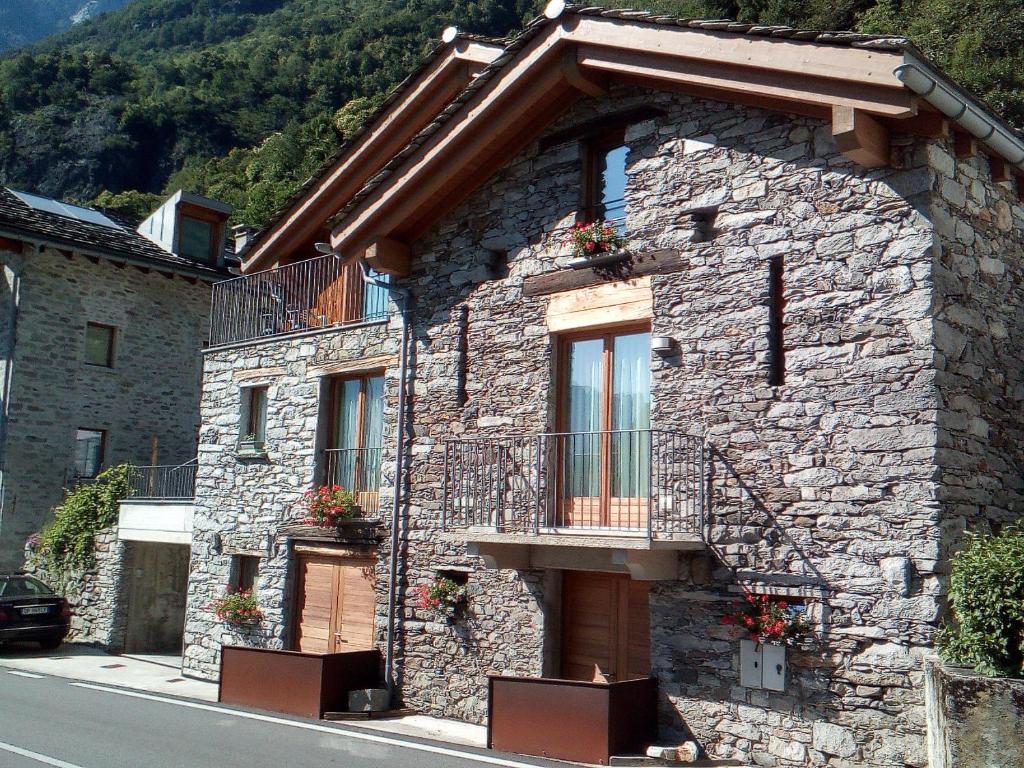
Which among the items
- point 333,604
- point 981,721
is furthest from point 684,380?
point 333,604

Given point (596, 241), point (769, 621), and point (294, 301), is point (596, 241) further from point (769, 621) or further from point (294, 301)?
point (294, 301)

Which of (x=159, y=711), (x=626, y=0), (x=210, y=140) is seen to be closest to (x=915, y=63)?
(x=159, y=711)

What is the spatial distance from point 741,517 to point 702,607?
93 centimetres

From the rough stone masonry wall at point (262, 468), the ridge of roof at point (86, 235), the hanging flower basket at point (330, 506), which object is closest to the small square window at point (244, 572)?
the rough stone masonry wall at point (262, 468)

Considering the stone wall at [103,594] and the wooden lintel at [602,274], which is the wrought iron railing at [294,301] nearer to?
the wooden lintel at [602,274]

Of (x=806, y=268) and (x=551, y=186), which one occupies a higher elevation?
(x=551, y=186)

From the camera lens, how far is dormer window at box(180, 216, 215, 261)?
23.1 meters

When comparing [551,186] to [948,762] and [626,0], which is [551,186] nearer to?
[948,762]

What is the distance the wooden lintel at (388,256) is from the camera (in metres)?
12.1

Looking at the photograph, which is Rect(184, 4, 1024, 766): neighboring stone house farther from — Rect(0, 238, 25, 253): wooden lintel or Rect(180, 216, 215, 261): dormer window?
Rect(180, 216, 215, 261): dormer window

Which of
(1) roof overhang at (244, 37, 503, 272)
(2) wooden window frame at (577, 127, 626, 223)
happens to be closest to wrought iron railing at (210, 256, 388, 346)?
(1) roof overhang at (244, 37, 503, 272)

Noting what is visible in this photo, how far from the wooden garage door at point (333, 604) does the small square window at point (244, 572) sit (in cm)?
A: 123

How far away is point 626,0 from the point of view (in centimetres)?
3862

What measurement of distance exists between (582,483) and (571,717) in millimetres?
2473
